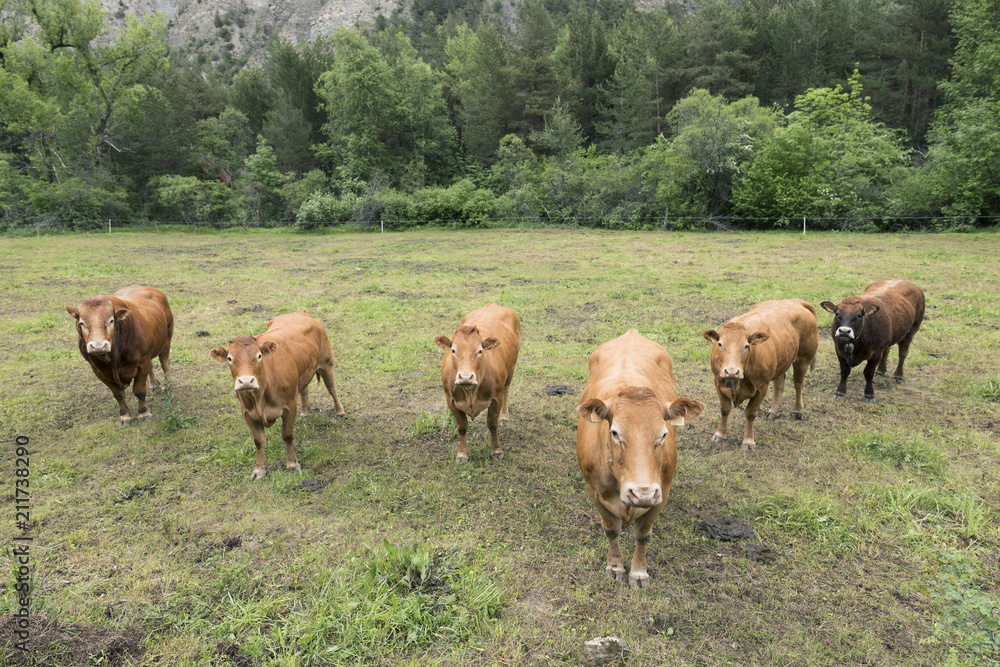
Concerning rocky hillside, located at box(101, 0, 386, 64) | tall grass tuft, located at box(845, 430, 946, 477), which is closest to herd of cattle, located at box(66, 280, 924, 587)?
tall grass tuft, located at box(845, 430, 946, 477)

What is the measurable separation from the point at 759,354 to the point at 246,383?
5519 mm

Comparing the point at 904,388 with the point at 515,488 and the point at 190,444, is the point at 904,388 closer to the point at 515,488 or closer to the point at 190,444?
the point at 515,488

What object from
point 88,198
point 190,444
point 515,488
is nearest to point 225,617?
point 515,488

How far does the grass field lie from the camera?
3422 mm

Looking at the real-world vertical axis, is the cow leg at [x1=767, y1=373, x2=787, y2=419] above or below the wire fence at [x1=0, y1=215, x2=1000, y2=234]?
below

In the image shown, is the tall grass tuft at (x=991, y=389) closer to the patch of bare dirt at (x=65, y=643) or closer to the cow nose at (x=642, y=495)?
the cow nose at (x=642, y=495)

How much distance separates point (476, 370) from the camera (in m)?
5.31

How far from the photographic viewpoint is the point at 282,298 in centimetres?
1373

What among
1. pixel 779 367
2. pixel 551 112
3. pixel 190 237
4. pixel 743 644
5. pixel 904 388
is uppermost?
pixel 551 112

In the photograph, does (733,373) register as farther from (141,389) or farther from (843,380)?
(141,389)

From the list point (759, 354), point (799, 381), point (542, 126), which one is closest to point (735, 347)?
point (759, 354)

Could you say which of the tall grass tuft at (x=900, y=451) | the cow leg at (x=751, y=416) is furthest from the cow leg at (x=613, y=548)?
the tall grass tuft at (x=900, y=451)

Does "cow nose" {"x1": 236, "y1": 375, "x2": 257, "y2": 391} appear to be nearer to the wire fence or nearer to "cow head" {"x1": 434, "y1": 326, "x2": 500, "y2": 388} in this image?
"cow head" {"x1": 434, "y1": 326, "x2": 500, "y2": 388}

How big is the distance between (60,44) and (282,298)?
40.9 m
